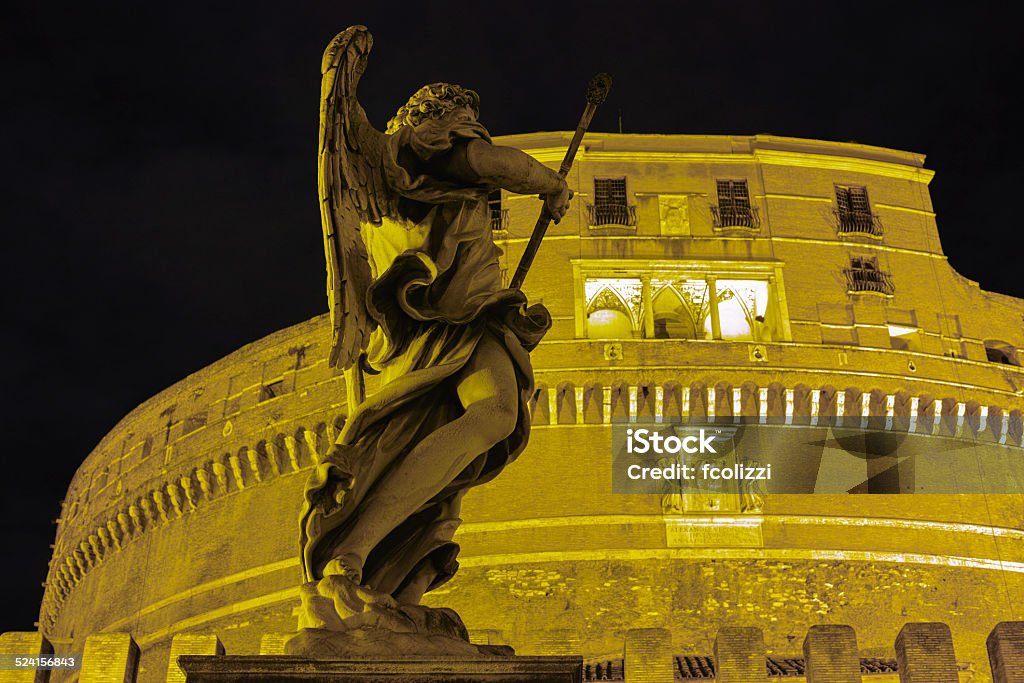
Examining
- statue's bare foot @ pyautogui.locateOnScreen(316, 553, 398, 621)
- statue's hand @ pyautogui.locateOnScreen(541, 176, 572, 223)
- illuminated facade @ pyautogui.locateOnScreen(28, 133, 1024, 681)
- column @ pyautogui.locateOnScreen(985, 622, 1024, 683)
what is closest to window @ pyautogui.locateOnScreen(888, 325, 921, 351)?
illuminated facade @ pyautogui.locateOnScreen(28, 133, 1024, 681)

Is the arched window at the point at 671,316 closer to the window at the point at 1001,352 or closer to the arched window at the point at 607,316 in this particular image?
the arched window at the point at 607,316

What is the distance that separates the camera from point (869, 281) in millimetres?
22609

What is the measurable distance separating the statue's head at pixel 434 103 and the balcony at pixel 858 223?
66.5 ft

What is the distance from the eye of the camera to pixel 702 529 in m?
20.2

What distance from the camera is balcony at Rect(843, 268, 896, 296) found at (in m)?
22.4

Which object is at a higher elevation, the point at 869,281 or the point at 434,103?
the point at 869,281

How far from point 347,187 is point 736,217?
19.8 m

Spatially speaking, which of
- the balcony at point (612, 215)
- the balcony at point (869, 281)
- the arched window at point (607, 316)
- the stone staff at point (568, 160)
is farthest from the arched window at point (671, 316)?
the stone staff at point (568, 160)

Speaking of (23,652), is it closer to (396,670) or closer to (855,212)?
(396,670)

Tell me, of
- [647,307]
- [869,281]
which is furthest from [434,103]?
[869,281]

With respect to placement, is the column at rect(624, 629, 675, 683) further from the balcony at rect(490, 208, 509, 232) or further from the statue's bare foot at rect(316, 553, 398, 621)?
the balcony at rect(490, 208, 509, 232)

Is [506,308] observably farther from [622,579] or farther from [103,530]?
[103,530]

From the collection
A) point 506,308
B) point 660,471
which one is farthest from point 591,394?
point 506,308

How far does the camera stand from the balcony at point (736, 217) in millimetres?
22828
